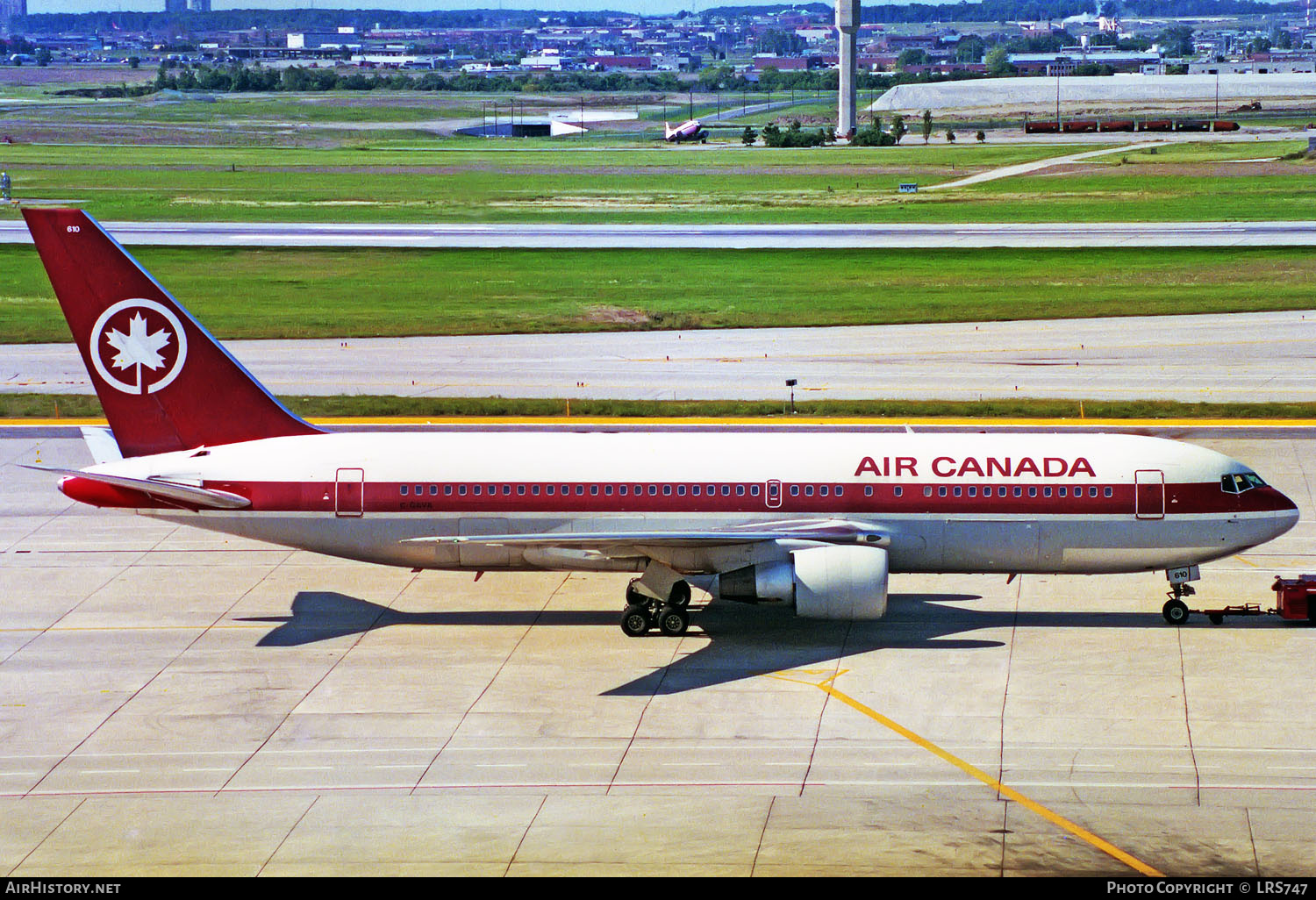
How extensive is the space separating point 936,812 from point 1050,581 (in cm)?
1416

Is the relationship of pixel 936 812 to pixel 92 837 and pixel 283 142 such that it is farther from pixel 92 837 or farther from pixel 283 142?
pixel 283 142

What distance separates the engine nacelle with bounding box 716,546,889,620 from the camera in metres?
32.2

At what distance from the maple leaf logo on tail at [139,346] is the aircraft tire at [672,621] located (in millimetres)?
12236

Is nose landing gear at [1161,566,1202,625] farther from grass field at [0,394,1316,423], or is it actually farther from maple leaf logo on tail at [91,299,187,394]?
maple leaf logo on tail at [91,299,187,394]

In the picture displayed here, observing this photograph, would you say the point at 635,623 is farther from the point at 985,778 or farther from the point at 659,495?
the point at 985,778

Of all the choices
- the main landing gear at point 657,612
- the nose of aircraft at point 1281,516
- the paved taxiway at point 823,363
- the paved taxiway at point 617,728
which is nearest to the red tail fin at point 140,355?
the paved taxiway at point 617,728

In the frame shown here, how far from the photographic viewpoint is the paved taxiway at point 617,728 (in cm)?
2358

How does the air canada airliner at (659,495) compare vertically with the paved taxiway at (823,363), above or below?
above

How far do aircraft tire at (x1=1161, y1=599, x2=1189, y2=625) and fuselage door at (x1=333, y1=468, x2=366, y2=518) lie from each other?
58.2ft

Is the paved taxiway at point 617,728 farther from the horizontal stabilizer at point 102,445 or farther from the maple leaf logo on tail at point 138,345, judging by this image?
the maple leaf logo on tail at point 138,345

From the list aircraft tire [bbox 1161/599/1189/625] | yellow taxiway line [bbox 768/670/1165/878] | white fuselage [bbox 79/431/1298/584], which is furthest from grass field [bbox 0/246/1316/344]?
yellow taxiway line [bbox 768/670/1165/878]

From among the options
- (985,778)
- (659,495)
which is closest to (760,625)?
(659,495)

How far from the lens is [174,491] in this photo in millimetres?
33500
